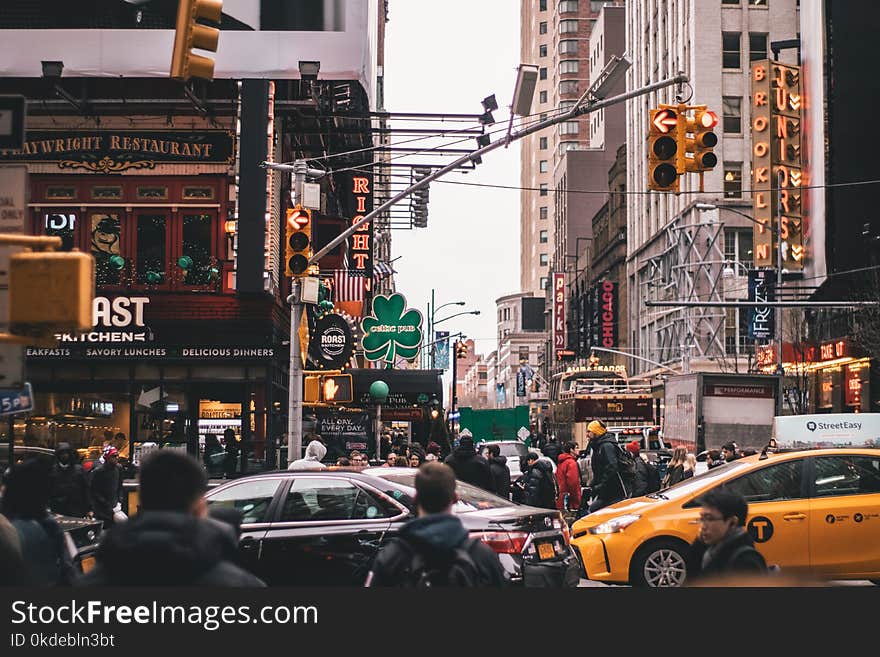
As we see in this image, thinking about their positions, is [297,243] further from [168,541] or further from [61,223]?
[61,223]

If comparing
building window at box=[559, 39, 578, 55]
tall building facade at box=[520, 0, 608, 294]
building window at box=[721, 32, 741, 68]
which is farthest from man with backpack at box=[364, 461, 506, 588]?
building window at box=[559, 39, 578, 55]

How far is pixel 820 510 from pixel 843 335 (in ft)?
106

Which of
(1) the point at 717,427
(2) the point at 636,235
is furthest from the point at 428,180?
(2) the point at 636,235

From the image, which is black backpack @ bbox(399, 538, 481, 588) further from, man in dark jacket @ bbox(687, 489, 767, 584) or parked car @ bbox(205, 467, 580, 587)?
parked car @ bbox(205, 467, 580, 587)

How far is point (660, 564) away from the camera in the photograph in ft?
43.0

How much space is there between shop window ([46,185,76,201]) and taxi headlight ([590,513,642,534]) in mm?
22802

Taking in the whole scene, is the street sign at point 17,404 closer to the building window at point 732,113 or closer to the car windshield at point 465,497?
the car windshield at point 465,497

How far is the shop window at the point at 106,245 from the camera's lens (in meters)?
31.8

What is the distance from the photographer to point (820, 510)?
507 inches

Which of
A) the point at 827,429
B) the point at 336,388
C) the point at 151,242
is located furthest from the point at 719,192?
the point at 336,388

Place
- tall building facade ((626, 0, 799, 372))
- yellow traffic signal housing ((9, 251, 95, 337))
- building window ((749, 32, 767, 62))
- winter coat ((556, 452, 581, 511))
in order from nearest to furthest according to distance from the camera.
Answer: yellow traffic signal housing ((9, 251, 95, 337)), winter coat ((556, 452, 581, 511)), tall building facade ((626, 0, 799, 372)), building window ((749, 32, 767, 62))

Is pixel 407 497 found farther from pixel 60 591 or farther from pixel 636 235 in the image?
pixel 636 235

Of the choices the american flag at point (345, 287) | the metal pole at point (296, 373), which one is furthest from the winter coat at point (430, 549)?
the american flag at point (345, 287)

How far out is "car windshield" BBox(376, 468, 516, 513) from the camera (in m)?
10.9
